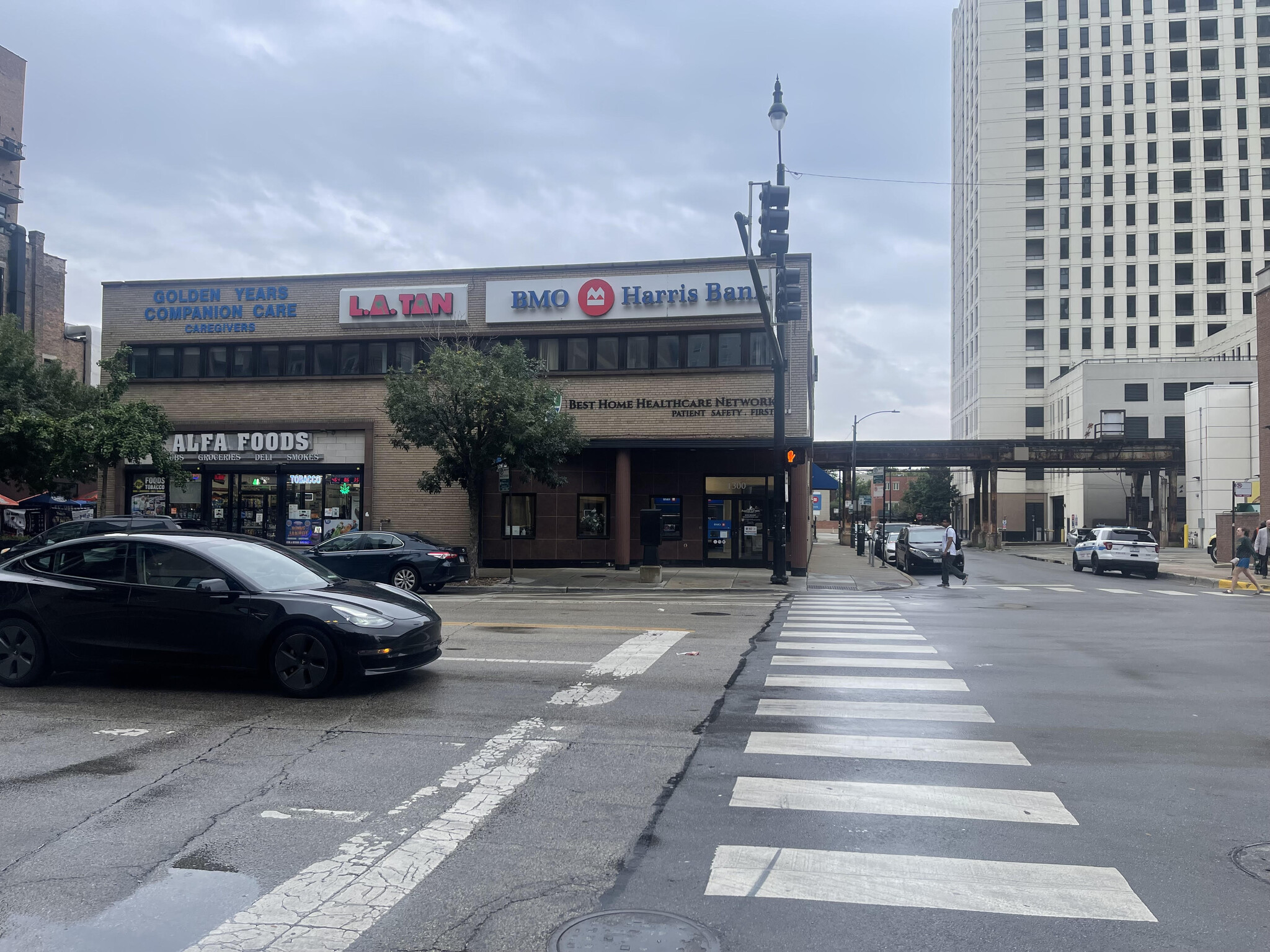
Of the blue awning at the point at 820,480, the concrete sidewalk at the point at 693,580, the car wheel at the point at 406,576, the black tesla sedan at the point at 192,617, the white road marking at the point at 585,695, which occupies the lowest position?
the concrete sidewalk at the point at 693,580

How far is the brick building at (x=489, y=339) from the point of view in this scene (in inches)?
1066

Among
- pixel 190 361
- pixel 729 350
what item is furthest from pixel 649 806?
pixel 190 361

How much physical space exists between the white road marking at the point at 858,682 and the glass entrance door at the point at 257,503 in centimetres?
2320

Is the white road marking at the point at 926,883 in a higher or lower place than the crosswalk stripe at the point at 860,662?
lower

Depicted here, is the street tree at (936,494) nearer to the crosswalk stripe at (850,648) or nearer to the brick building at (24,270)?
the brick building at (24,270)

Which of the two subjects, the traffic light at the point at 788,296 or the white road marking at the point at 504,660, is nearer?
the white road marking at the point at 504,660

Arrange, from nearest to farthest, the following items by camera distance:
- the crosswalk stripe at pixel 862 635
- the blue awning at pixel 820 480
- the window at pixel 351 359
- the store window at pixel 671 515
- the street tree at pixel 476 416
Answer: the crosswalk stripe at pixel 862 635 < the street tree at pixel 476 416 < the store window at pixel 671 515 < the window at pixel 351 359 < the blue awning at pixel 820 480

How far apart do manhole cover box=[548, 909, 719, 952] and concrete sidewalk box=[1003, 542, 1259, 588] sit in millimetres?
26158

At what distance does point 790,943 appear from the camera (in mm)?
3721

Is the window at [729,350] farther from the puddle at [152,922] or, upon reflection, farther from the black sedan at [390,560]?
the puddle at [152,922]

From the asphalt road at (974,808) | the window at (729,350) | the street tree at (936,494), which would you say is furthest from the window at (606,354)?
the street tree at (936,494)

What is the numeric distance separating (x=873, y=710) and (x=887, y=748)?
1.22 m

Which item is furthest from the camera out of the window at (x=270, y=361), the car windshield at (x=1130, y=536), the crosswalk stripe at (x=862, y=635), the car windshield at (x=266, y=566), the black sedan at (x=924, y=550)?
the car windshield at (x=1130, y=536)

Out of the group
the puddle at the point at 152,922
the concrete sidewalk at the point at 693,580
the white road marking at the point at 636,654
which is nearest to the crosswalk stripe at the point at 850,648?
the white road marking at the point at 636,654
